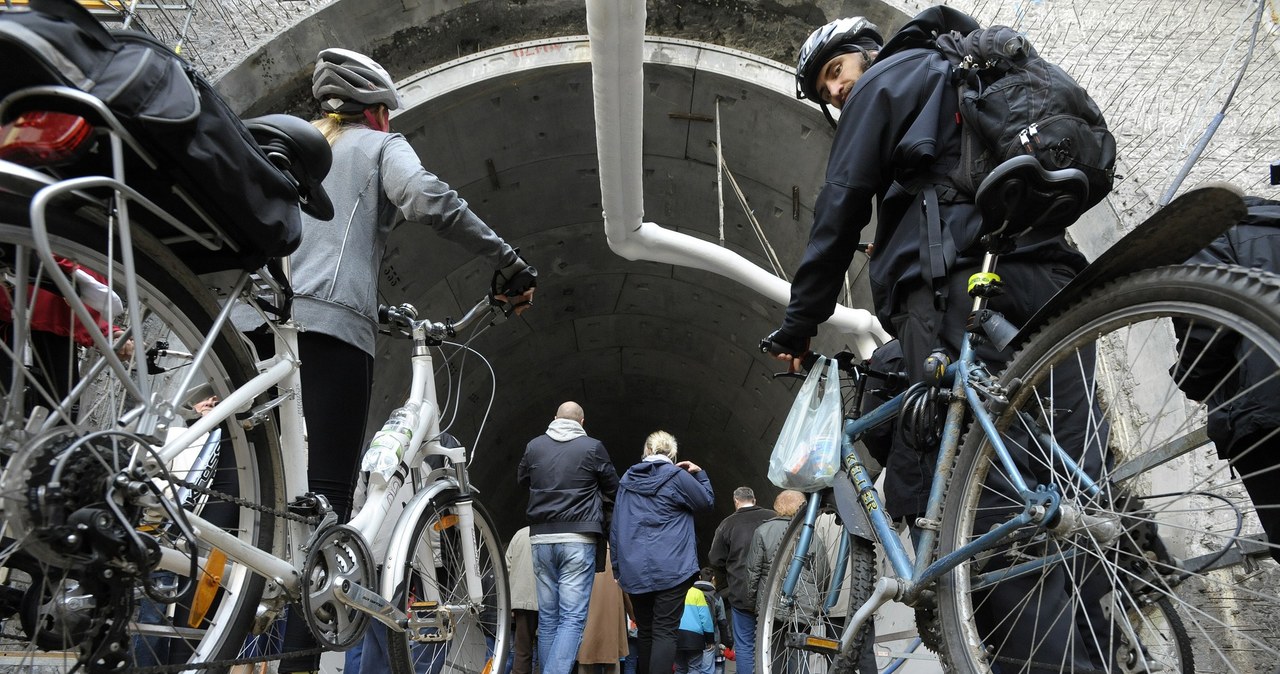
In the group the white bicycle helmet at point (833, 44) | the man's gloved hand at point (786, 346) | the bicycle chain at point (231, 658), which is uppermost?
the white bicycle helmet at point (833, 44)

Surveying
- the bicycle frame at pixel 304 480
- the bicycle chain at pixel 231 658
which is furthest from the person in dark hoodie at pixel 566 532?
the bicycle chain at pixel 231 658

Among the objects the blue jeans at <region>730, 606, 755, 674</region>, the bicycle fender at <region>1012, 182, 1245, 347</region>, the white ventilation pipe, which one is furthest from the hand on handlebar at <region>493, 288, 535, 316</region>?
the blue jeans at <region>730, 606, 755, 674</region>

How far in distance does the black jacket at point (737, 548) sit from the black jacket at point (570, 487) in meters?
1.25

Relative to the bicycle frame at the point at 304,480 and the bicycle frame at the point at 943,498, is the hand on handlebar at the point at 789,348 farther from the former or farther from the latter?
the bicycle frame at the point at 304,480

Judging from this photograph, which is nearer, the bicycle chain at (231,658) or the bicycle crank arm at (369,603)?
the bicycle chain at (231,658)

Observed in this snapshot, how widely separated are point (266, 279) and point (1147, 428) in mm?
2283

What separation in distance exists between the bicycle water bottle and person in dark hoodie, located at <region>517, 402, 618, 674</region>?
10.5ft

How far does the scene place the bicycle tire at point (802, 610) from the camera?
3.34 metres

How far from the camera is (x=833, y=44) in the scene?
3.70m

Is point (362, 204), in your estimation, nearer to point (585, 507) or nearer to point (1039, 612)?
point (1039, 612)

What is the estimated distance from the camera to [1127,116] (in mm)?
5938

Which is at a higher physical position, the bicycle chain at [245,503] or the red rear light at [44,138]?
the red rear light at [44,138]

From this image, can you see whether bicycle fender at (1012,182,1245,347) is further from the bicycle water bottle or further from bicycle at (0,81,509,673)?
the bicycle water bottle

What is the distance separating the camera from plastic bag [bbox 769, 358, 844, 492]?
3.38m
